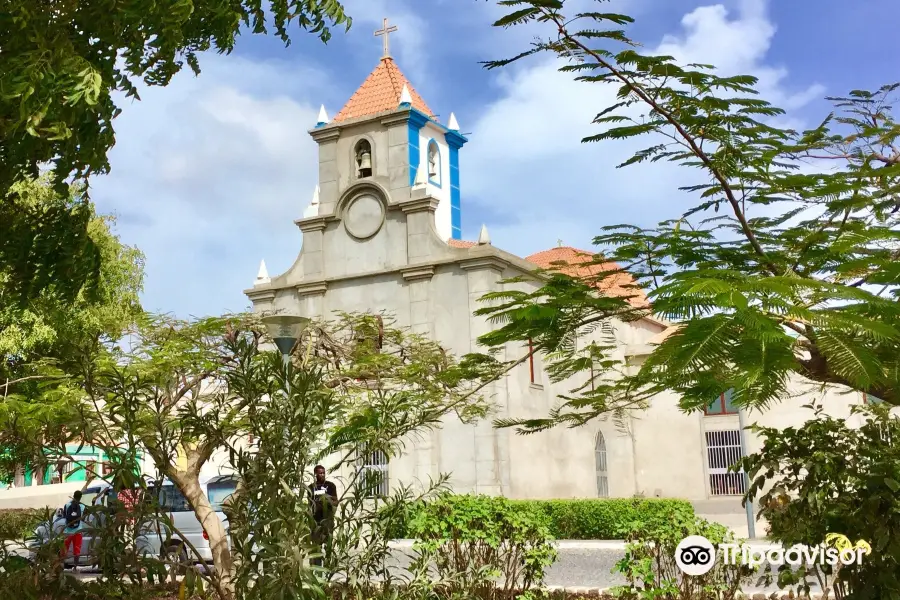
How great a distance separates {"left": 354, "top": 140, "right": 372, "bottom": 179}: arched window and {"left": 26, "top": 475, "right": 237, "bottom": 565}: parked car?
1165cm

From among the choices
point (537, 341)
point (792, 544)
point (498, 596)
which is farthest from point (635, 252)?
point (498, 596)

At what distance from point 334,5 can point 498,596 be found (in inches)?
257

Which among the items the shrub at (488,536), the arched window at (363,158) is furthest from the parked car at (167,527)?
the arched window at (363,158)

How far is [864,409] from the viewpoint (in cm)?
931

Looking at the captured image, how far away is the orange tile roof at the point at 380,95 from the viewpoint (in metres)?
28.9

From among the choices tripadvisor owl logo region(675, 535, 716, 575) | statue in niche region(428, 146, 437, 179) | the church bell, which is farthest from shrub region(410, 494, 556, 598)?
statue in niche region(428, 146, 437, 179)

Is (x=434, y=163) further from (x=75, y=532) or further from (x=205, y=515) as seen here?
(x=75, y=532)

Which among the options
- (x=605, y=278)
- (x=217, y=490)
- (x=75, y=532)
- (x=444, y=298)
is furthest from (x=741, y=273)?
(x=444, y=298)

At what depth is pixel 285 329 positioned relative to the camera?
31.7 ft

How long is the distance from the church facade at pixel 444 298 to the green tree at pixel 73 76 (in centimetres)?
1664

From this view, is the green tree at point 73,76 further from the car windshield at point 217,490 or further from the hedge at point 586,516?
the hedge at point 586,516

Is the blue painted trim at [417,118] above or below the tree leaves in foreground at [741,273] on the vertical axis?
above

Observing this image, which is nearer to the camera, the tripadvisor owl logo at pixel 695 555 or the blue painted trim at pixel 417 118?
the tripadvisor owl logo at pixel 695 555

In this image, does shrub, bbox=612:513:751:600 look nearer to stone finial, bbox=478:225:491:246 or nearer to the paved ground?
the paved ground
